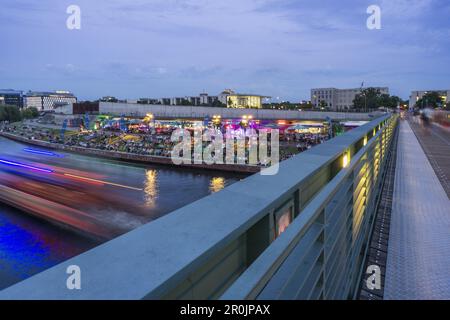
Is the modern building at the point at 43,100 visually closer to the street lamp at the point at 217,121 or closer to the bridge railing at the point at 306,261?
the street lamp at the point at 217,121

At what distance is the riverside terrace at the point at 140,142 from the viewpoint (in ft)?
112

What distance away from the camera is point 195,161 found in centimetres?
3403

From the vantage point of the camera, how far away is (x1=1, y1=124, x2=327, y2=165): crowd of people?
34156mm

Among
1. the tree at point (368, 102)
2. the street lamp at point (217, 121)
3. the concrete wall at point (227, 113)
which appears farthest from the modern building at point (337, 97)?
the street lamp at point (217, 121)

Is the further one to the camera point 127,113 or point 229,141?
point 127,113

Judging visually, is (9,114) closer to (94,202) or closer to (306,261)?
(94,202)

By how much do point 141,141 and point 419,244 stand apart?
42473 mm

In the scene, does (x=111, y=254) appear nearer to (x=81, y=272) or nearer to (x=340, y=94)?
(x=81, y=272)

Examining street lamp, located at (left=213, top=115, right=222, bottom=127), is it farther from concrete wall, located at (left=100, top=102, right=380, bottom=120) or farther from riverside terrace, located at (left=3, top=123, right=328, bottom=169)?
riverside terrace, located at (left=3, top=123, right=328, bottom=169)

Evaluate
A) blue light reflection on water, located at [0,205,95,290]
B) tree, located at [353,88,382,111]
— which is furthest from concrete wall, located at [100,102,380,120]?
tree, located at [353,88,382,111]

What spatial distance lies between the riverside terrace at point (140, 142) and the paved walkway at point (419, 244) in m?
18.7
